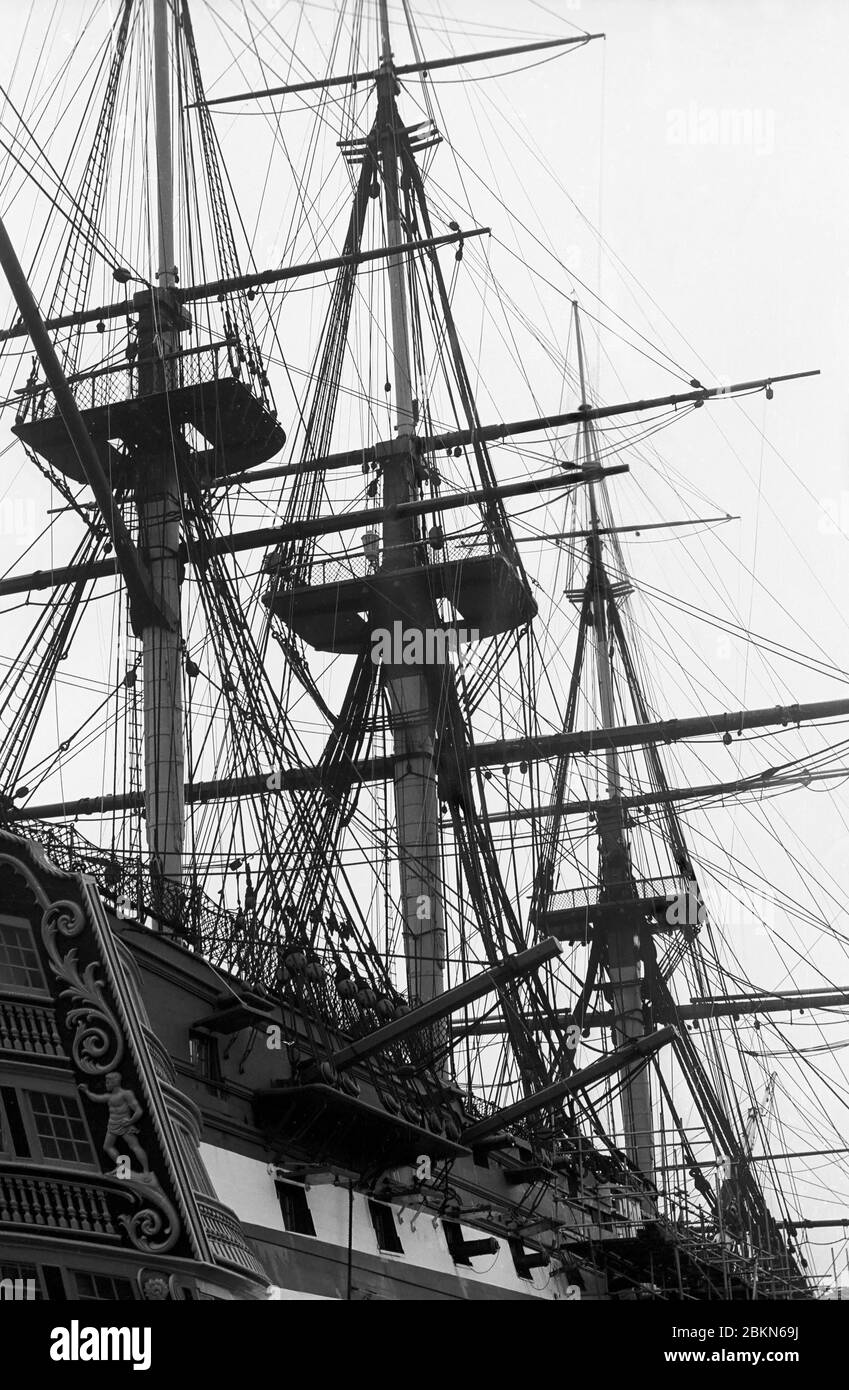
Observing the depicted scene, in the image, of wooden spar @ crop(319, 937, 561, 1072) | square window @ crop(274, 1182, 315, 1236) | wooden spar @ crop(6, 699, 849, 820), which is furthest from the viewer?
wooden spar @ crop(6, 699, 849, 820)

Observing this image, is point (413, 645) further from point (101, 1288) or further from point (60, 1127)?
point (101, 1288)

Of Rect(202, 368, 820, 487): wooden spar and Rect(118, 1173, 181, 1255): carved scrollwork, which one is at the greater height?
Rect(202, 368, 820, 487): wooden spar

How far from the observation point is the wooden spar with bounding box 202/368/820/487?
31.3 m

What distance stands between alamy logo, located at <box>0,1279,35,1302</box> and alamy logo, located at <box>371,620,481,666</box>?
17422 millimetres

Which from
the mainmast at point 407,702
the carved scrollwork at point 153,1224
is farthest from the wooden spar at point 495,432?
the carved scrollwork at point 153,1224

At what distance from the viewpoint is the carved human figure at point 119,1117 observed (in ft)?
40.8

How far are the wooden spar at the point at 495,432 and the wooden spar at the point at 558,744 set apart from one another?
5.39m

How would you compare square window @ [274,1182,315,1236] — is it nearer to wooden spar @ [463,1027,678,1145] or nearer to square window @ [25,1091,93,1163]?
square window @ [25,1091,93,1163]

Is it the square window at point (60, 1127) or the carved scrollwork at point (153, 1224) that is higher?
the square window at point (60, 1127)

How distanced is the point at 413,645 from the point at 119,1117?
1748 cm

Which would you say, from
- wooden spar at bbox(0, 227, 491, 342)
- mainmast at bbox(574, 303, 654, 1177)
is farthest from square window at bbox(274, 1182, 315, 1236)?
mainmast at bbox(574, 303, 654, 1177)
